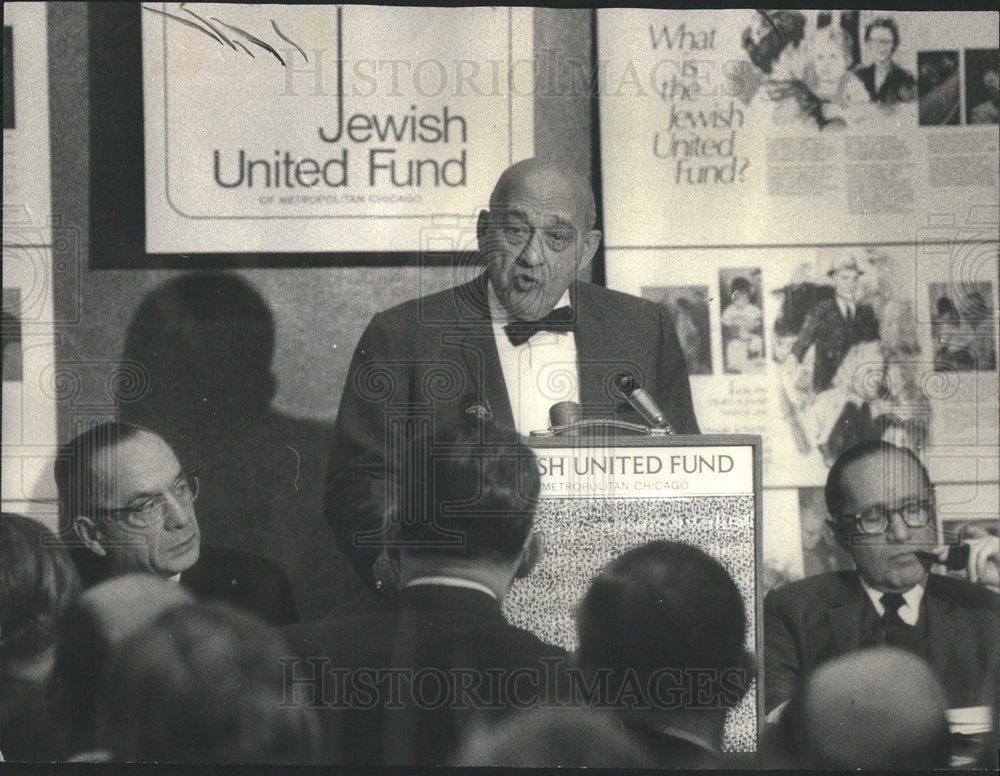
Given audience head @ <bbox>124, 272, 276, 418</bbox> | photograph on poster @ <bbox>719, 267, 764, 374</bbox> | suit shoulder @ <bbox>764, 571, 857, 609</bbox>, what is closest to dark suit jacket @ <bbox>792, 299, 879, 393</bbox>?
photograph on poster @ <bbox>719, 267, 764, 374</bbox>

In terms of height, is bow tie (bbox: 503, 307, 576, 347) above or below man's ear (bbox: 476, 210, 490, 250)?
below

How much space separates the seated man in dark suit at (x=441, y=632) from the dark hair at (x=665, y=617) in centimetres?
16

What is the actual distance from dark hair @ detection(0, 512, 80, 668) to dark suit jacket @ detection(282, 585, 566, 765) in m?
0.71

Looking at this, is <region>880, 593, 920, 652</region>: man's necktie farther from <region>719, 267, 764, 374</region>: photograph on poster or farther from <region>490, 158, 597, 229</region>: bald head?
<region>490, 158, 597, 229</region>: bald head

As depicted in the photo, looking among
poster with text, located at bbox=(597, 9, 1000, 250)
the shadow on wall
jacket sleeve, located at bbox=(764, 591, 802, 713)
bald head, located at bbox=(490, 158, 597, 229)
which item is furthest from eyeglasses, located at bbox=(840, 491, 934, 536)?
the shadow on wall

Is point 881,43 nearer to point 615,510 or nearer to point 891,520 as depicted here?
point 891,520

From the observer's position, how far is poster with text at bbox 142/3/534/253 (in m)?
4.07

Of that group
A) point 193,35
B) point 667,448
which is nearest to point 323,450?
point 667,448

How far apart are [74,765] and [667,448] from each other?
2059 mm

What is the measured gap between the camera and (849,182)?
4086 mm

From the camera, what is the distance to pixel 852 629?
13.5 feet

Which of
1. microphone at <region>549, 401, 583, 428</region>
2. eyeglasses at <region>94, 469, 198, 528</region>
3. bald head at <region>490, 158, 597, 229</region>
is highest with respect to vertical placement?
bald head at <region>490, 158, 597, 229</region>

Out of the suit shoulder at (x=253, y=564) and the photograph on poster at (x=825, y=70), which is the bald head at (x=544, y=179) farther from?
the suit shoulder at (x=253, y=564)

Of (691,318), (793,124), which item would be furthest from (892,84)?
(691,318)
